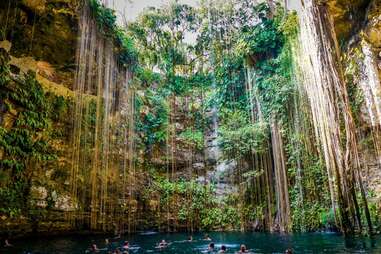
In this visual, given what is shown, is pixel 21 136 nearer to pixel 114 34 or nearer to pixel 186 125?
pixel 114 34

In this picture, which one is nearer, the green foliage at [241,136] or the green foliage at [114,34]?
the green foliage at [114,34]

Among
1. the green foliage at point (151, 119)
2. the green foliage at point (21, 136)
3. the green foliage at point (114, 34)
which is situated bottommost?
the green foliage at point (21, 136)

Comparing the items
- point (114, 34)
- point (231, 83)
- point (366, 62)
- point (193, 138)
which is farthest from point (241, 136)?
point (114, 34)

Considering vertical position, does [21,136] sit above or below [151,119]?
below

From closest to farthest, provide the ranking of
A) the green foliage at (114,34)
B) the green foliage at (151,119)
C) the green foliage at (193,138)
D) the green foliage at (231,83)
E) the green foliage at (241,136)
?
the green foliage at (114,34)
the green foliage at (241,136)
the green foliage at (231,83)
the green foliage at (151,119)
the green foliage at (193,138)

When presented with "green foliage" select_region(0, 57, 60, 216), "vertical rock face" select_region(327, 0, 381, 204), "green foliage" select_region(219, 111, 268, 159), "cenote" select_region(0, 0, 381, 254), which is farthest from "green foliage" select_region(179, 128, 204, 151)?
"vertical rock face" select_region(327, 0, 381, 204)

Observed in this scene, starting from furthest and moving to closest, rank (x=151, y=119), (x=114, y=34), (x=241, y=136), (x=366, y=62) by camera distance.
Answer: (x=151, y=119) < (x=241, y=136) < (x=114, y=34) < (x=366, y=62)

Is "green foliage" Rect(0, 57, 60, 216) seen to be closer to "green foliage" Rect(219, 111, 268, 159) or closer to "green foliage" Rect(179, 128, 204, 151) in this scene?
"green foliage" Rect(219, 111, 268, 159)

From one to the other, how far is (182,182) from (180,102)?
16.3 ft

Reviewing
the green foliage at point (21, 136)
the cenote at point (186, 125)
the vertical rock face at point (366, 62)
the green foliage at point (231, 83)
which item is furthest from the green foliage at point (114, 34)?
the vertical rock face at point (366, 62)

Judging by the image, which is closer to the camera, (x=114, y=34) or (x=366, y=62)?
(x=366, y=62)

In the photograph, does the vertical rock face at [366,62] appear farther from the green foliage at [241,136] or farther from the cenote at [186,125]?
the green foliage at [241,136]

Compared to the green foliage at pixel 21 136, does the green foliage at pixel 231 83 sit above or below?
above

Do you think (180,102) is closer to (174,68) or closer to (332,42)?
(174,68)
